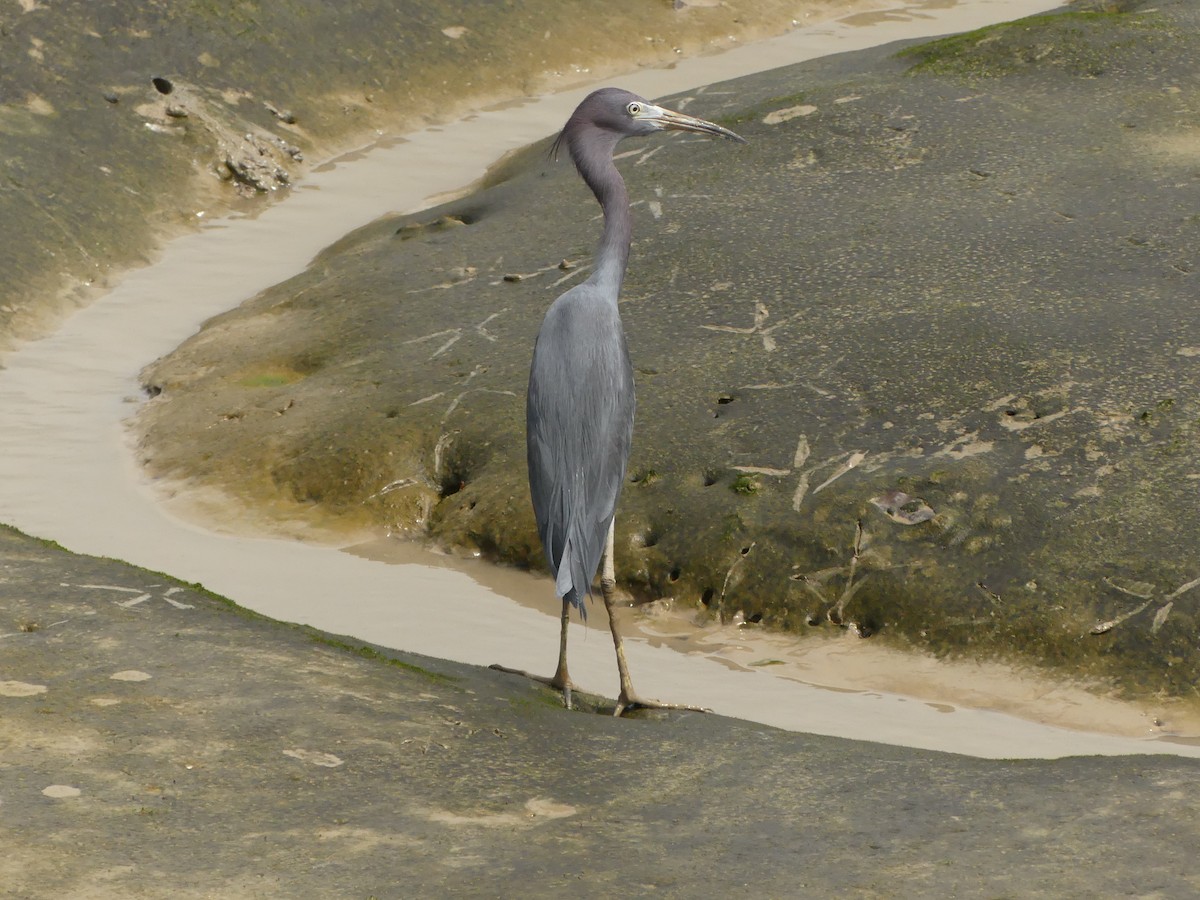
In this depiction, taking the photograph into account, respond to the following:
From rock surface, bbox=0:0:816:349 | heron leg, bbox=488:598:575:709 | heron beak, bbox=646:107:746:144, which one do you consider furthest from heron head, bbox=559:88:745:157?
rock surface, bbox=0:0:816:349

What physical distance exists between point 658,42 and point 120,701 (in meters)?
11.7

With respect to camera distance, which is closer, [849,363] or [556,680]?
[556,680]

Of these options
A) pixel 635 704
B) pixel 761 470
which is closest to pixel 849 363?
pixel 761 470

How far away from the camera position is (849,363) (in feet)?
27.5

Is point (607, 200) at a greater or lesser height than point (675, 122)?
lesser

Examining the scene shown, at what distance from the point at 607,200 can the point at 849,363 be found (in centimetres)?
210

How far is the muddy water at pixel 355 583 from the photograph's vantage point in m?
6.52

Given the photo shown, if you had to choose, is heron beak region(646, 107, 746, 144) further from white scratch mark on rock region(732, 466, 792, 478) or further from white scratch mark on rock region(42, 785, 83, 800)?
white scratch mark on rock region(42, 785, 83, 800)

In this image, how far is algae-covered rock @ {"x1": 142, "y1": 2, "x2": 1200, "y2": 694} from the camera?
716 cm

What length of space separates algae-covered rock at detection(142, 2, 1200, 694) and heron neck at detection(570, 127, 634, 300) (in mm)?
1450

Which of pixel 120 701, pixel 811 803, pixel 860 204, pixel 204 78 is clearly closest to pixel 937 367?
pixel 860 204

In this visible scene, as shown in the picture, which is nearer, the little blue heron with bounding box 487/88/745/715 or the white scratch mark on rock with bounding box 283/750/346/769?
the white scratch mark on rock with bounding box 283/750/346/769

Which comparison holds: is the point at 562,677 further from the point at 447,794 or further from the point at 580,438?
the point at 447,794

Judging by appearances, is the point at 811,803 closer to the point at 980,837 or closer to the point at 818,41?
the point at 980,837
